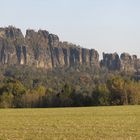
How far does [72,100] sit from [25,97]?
49.5 feet

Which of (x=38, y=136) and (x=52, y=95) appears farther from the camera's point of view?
(x=52, y=95)

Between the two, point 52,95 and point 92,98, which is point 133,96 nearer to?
point 92,98

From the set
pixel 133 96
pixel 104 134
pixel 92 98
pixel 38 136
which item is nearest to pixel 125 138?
pixel 104 134

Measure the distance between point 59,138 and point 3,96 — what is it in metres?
102

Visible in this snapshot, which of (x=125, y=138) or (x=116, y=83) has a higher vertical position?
(x=116, y=83)

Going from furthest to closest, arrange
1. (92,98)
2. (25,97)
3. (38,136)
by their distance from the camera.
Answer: (25,97) < (92,98) < (38,136)

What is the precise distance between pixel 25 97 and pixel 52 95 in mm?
8038

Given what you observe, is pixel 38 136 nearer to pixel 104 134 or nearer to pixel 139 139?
pixel 104 134

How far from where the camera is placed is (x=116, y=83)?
427 feet

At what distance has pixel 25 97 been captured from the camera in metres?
127

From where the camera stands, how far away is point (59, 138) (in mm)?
24328

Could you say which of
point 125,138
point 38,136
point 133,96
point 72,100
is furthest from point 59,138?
point 133,96

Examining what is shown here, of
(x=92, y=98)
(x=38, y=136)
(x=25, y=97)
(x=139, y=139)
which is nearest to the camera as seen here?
(x=139, y=139)

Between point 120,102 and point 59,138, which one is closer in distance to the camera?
point 59,138
